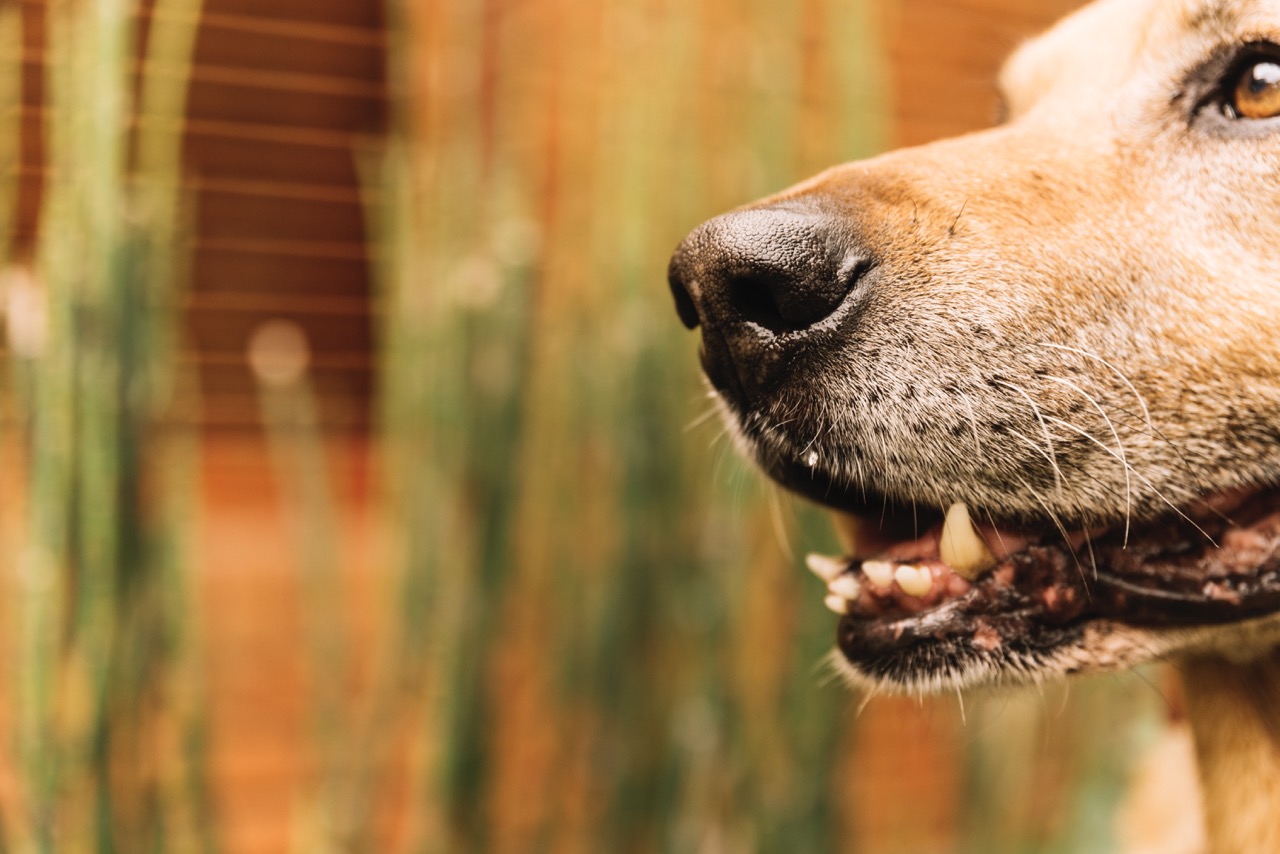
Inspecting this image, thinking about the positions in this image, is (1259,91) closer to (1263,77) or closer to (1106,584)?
(1263,77)

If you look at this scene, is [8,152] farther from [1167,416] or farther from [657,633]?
[1167,416]

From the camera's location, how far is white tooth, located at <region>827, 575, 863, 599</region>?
3.44 feet

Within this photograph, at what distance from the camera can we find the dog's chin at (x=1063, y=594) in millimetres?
977

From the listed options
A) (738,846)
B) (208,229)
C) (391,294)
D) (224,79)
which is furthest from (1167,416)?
(208,229)

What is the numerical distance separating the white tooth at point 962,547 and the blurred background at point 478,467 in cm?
16

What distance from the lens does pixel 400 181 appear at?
1.70 meters

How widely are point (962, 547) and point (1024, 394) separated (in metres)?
0.15

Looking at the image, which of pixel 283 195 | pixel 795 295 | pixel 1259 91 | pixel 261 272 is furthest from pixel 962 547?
pixel 261 272

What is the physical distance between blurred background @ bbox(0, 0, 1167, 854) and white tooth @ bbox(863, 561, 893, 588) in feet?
0.60

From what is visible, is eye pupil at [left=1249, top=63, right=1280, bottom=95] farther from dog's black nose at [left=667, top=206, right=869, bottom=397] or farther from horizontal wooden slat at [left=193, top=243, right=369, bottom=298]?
horizontal wooden slat at [left=193, top=243, right=369, bottom=298]

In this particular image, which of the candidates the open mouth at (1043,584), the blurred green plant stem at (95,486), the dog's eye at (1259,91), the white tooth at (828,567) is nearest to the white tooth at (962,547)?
the open mouth at (1043,584)

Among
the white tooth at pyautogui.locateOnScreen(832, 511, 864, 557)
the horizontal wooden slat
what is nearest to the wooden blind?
the horizontal wooden slat

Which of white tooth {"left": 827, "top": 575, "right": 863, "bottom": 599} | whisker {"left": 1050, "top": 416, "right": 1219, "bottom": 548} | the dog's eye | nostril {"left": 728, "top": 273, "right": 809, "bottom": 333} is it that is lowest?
white tooth {"left": 827, "top": 575, "right": 863, "bottom": 599}

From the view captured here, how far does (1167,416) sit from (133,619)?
1.08 metres
